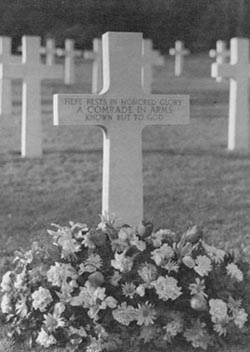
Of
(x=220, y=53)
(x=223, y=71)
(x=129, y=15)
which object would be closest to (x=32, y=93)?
(x=223, y=71)

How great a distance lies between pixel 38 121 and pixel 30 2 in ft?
9.24

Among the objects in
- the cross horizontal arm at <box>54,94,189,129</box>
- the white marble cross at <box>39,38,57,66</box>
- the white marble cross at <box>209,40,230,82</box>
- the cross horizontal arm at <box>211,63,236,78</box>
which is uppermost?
the white marble cross at <box>39,38,57,66</box>

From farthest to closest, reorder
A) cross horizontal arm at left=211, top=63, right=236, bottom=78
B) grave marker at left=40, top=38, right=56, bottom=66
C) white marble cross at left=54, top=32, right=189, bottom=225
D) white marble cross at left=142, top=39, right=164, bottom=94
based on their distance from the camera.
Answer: grave marker at left=40, top=38, right=56, bottom=66 < white marble cross at left=142, top=39, right=164, bottom=94 < cross horizontal arm at left=211, top=63, right=236, bottom=78 < white marble cross at left=54, top=32, right=189, bottom=225

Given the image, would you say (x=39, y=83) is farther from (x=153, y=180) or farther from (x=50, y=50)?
(x=50, y=50)

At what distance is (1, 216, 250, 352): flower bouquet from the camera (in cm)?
378

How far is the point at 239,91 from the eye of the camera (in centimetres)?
851

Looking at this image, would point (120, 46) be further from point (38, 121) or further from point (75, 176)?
point (38, 121)

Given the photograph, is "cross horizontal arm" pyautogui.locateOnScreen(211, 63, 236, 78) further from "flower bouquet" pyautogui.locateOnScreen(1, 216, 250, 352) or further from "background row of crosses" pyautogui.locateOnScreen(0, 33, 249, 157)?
"flower bouquet" pyautogui.locateOnScreen(1, 216, 250, 352)

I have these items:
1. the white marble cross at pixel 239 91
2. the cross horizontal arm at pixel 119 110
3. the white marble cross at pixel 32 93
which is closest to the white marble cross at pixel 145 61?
the white marble cross at pixel 32 93

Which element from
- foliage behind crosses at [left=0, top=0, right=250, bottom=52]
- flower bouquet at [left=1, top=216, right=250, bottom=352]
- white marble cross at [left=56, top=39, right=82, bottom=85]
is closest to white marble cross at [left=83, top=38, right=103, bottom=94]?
white marble cross at [left=56, top=39, right=82, bottom=85]

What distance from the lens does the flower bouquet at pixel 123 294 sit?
378 centimetres

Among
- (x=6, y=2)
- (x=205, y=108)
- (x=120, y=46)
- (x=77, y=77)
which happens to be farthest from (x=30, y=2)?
(x=77, y=77)

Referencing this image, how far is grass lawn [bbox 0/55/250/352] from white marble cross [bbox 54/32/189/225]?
97cm

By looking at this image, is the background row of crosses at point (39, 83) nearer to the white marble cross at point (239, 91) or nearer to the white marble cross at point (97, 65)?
the white marble cross at point (239, 91)
